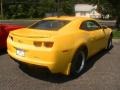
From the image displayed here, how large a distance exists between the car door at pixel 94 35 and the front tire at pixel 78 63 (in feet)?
1.49

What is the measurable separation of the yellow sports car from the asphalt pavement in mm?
298

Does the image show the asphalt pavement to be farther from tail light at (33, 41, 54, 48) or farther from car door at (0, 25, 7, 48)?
car door at (0, 25, 7, 48)

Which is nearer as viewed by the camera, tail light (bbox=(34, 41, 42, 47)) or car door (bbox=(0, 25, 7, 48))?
tail light (bbox=(34, 41, 42, 47))

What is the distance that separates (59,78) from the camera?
6.17 m

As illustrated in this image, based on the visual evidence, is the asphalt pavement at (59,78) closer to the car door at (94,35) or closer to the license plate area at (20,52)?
the license plate area at (20,52)

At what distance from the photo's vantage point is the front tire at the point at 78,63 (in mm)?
6064

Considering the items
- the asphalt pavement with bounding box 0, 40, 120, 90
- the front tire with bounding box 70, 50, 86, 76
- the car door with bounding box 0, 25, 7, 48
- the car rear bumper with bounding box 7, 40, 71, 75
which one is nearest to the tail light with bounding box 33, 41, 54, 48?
the car rear bumper with bounding box 7, 40, 71, 75

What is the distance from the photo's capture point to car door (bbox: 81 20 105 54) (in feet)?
22.7

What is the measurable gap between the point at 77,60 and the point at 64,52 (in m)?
0.78

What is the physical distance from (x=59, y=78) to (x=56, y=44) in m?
1.06

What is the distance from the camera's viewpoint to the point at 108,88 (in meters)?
5.55

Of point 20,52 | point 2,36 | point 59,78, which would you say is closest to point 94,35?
point 59,78

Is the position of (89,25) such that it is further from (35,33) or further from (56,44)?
(56,44)

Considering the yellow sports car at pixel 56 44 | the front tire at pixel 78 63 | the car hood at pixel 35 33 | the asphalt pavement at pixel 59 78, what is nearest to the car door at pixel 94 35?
the yellow sports car at pixel 56 44
